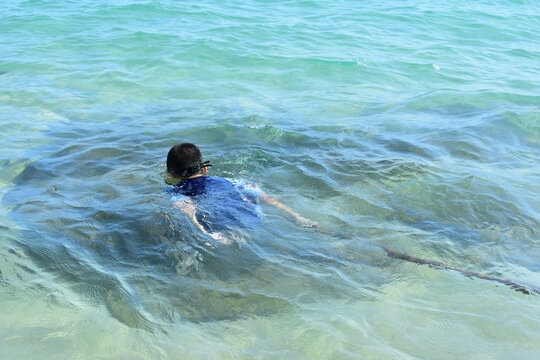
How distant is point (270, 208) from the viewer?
4.84 metres

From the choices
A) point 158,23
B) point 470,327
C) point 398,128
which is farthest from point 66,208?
point 158,23

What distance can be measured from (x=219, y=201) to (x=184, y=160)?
0.53m

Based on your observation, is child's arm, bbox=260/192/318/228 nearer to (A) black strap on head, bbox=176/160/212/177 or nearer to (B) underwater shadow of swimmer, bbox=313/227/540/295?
(B) underwater shadow of swimmer, bbox=313/227/540/295

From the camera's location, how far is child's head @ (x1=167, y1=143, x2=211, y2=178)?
455cm

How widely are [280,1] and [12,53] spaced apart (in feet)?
37.7

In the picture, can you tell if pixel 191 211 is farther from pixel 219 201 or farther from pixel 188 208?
pixel 219 201

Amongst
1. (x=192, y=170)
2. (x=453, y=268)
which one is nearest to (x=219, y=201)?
(x=192, y=170)

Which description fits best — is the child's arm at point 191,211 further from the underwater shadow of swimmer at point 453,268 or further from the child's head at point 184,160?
the underwater shadow of swimmer at point 453,268

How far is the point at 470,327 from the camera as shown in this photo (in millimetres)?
3230

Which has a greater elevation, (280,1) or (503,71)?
(280,1)

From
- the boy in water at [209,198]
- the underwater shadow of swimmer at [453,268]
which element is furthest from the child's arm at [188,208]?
the underwater shadow of swimmer at [453,268]

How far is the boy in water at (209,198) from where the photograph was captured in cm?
435

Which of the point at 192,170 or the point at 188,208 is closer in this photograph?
the point at 188,208

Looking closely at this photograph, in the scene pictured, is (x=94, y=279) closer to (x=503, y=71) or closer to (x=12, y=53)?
(x=12, y=53)
